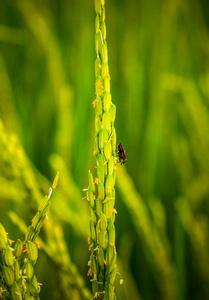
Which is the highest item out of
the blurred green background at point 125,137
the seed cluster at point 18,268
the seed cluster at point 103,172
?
the blurred green background at point 125,137

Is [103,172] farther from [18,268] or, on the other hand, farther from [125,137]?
[125,137]

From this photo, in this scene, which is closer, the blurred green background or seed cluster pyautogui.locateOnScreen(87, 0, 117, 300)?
seed cluster pyautogui.locateOnScreen(87, 0, 117, 300)

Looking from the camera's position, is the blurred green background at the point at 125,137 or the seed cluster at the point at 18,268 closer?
the seed cluster at the point at 18,268

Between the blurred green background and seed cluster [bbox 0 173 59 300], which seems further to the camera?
the blurred green background

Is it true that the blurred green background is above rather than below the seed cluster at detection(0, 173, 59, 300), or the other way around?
above

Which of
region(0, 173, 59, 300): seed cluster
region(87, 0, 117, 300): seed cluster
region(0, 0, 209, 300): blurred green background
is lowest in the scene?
region(0, 173, 59, 300): seed cluster

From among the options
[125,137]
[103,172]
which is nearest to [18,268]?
[103,172]
